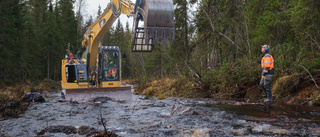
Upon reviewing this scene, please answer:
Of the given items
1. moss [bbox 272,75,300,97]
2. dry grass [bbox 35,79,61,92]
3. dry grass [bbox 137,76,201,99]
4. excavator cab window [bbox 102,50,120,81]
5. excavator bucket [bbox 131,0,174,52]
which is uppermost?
excavator bucket [bbox 131,0,174,52]

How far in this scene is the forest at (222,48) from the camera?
11438mm

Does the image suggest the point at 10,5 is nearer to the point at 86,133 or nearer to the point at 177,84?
the point at 177,84

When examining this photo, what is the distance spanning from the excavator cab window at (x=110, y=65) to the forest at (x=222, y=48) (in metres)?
2.83

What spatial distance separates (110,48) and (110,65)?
89 cm

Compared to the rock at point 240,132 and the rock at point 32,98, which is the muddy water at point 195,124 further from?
the rock at point 32,98

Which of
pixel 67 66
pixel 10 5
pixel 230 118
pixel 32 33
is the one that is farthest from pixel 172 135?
pixel 32 33

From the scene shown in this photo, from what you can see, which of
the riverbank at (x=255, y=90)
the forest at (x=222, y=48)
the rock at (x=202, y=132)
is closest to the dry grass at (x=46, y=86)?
the forest at (x=222, y=48)

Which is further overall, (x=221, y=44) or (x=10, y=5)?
(x=10, y=5)

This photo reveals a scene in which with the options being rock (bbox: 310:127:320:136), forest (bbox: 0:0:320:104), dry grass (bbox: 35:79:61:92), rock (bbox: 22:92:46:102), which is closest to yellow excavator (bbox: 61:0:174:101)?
rock (bbox: 22:92:46:102)

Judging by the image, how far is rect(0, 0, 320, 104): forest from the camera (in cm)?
1144

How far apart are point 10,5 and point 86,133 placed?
78.5 ft

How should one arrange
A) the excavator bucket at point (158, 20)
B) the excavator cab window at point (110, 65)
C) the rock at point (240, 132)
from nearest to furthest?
the rock at point (240, 132), the excavator bucket at point (158, 20), the excavator cab window at point (110, 65)

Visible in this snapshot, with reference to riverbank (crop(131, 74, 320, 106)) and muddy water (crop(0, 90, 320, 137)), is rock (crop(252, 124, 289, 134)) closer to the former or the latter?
muddy water (crop(0, 90, 320, 137))

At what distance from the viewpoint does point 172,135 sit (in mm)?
5129
